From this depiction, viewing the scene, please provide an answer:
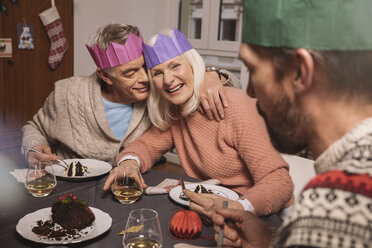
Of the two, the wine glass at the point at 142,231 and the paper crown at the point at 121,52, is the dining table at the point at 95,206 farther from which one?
Answer: the paper crown at the point at 121,52

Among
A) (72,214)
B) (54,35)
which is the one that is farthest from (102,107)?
(54,35)

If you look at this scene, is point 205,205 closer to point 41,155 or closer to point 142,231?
point 142,231

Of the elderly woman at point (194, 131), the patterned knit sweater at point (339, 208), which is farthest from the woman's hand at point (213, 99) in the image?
the patterned knit sweater at point (339, 208)

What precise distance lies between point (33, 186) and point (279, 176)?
1.07 meters

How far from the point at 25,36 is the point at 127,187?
2.96m

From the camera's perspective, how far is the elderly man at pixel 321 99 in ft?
2.07

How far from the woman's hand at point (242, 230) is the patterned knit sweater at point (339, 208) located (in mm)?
531

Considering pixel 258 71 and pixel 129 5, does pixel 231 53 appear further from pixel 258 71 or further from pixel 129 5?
pixel 258 71

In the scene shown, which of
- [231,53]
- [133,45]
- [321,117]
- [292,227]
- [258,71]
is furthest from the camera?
[231,53]

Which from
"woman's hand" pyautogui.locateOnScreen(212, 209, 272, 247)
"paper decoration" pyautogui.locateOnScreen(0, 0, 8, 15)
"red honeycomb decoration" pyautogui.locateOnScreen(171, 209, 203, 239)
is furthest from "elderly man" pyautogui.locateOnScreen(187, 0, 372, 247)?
"paper decoration" pyautogui.locateOnScreen(0, 0, 8, 15)

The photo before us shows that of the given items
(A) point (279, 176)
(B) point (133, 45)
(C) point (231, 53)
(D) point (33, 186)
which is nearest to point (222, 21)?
(C) point (231, 53)

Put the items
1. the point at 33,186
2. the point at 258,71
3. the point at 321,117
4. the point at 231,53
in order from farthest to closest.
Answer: the point at 231,53 → the point at 33,186 → the point at 258,71 → the point at 321,117

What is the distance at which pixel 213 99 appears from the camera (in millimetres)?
1956

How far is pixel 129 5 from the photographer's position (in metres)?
4.82
